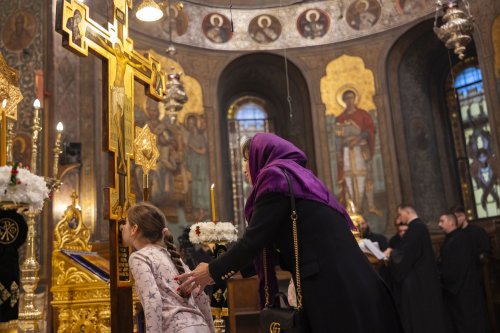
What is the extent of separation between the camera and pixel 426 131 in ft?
45.2

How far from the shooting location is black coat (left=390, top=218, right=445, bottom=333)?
7934mm

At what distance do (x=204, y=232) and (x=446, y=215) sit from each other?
5.98 m

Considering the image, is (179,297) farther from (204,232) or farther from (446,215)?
(446,215)

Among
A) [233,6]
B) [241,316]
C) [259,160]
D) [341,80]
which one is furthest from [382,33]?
[259,160]

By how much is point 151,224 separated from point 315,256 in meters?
1.14

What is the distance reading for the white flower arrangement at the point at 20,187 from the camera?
3.13 metres

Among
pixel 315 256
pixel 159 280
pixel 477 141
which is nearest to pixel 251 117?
pixel 477 141

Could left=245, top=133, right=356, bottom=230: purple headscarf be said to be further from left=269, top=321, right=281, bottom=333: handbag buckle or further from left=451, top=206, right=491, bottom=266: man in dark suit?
left=451, top=206, right=491, bottom=266: man in dark suit

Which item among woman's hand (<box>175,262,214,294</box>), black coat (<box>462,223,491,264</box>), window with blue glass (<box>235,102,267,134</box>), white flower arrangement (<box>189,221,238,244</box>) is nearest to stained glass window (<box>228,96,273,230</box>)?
window with blue glass (<box>235,102,267,134</box>)

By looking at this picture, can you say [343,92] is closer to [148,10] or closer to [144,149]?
[148,10]

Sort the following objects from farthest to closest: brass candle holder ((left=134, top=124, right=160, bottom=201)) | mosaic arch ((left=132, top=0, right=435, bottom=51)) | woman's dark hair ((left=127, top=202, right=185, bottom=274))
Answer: mosaic arch ((left=132, top=0, right=435, bottom=51)) → brass candle holder ((left=134, top=124, right=160, bottom=201)) → woman's dark hair ((left=127, top=202, right=185, bottom=274))

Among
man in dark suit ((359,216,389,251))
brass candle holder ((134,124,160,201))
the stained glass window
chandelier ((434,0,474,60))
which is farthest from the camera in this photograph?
the stained glass window

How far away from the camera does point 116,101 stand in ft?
15.1

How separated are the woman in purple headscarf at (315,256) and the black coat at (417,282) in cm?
558
